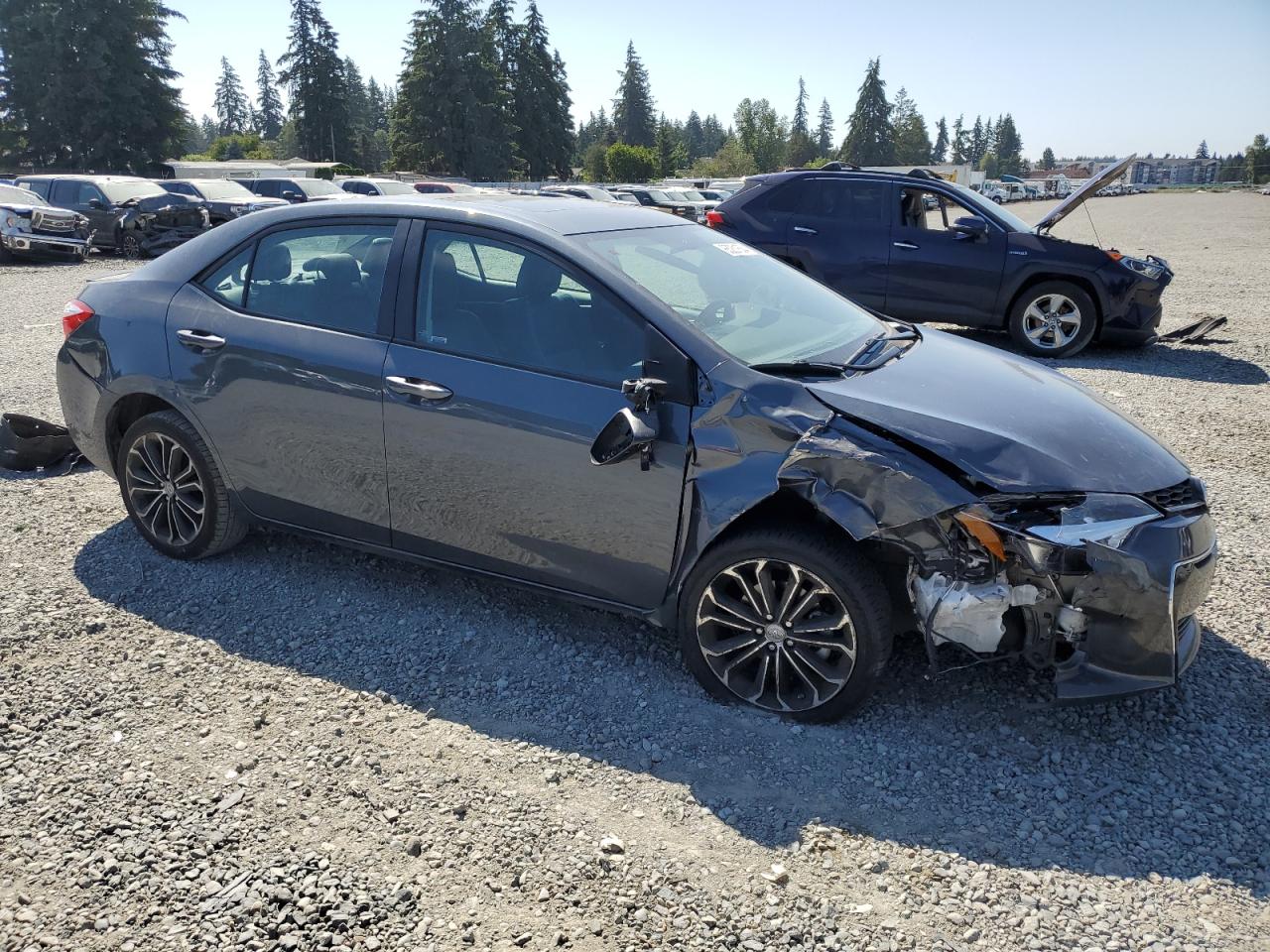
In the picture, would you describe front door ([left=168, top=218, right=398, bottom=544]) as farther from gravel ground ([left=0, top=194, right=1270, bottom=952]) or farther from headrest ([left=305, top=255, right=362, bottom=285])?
gravel ground ([left=0, top=194, right=1270, bottom=952])

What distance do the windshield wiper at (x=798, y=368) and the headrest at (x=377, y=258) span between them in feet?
5.41

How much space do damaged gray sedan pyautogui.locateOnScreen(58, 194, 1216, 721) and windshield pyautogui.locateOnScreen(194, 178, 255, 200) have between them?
70.5ft

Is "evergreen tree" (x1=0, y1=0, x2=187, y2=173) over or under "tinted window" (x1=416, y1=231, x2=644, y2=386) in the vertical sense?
over

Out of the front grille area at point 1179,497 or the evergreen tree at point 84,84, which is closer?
the front grille area at point 1179,497

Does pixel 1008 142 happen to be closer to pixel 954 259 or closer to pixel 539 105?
pixel 539 105

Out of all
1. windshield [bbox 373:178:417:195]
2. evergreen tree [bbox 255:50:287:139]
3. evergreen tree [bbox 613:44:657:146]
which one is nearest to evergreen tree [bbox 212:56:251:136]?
evergreen tree [bbox 255:50:287:139]

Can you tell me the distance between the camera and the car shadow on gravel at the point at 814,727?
2.94m

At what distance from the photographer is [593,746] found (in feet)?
11.0

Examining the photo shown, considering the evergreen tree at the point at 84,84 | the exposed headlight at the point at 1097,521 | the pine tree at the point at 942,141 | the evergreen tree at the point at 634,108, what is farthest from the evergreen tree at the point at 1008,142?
the exposed headlight at the point at 1097,521

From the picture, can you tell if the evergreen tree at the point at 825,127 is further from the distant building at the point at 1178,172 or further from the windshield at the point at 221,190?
the windshield at the point at 221,190

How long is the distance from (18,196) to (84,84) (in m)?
40.8

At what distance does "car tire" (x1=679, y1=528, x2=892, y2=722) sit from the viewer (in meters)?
3.24

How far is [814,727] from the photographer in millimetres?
3428

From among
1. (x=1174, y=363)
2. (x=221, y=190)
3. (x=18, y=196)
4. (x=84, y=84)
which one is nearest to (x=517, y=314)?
(x=1174, y=363)
